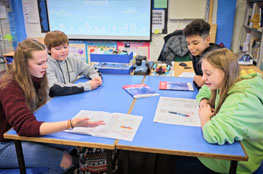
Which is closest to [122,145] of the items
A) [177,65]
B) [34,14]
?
[177,65]

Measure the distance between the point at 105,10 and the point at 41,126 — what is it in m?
3.35

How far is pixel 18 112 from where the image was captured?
3.98 ft

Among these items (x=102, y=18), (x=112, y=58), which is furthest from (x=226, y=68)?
(x=102, y=18)

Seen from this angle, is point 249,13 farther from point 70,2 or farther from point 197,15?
point 70,2

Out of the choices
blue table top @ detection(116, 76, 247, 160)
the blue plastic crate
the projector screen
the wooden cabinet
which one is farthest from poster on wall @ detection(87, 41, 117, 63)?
blue table top @ detection(116, 76, 247, 160)

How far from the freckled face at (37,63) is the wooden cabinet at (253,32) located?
2.65m

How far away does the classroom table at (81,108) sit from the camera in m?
1.17

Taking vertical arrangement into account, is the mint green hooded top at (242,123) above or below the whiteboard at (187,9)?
below

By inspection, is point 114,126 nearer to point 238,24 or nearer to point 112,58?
point 112,58

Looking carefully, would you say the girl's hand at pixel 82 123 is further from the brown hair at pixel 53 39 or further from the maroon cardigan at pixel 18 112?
the brown hair at pixel 53 39

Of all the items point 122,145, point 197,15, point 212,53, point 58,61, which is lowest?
point 122,145

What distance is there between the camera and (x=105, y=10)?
4164 millimetres

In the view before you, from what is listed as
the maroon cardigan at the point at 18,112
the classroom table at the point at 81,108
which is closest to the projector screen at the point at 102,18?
the classroom table at the point at 81,108

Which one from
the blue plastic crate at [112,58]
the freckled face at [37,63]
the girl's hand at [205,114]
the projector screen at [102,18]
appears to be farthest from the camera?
the projector screen at [102,18]
